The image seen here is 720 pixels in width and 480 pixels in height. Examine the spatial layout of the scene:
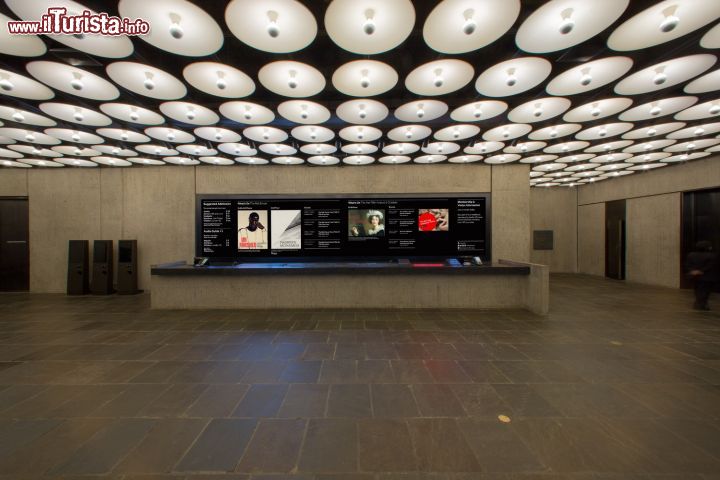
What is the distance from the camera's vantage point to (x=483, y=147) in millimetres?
6438

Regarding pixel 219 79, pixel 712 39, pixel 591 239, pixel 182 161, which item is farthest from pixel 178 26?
pixel 591 239

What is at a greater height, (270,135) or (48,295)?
(270,135)

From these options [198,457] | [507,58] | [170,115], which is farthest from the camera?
[170,115]

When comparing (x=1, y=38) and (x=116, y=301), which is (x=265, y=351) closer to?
(x=1, y=38)

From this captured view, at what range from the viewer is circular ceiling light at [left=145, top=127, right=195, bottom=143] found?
5.40 metres

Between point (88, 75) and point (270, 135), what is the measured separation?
2.74 m

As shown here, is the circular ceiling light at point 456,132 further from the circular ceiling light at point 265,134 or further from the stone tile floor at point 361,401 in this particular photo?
the stone tile floor at point 361,401

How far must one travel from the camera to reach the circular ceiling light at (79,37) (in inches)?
102

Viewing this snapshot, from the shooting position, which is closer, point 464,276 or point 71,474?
point 71,474

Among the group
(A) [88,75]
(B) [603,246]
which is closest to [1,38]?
(A) [88,75]

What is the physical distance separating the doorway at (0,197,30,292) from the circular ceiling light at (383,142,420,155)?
38.9 ft

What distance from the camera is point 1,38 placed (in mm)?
2941

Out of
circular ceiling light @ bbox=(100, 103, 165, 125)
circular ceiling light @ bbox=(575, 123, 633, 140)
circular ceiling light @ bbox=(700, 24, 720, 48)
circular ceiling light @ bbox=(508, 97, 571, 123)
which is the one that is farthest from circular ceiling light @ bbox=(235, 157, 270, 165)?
circular ceiling light @ bbox=(700, 24, 720, 48)

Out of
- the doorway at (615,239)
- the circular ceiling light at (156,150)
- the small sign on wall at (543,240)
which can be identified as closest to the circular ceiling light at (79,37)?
the circular ceiling light at (156,150)
